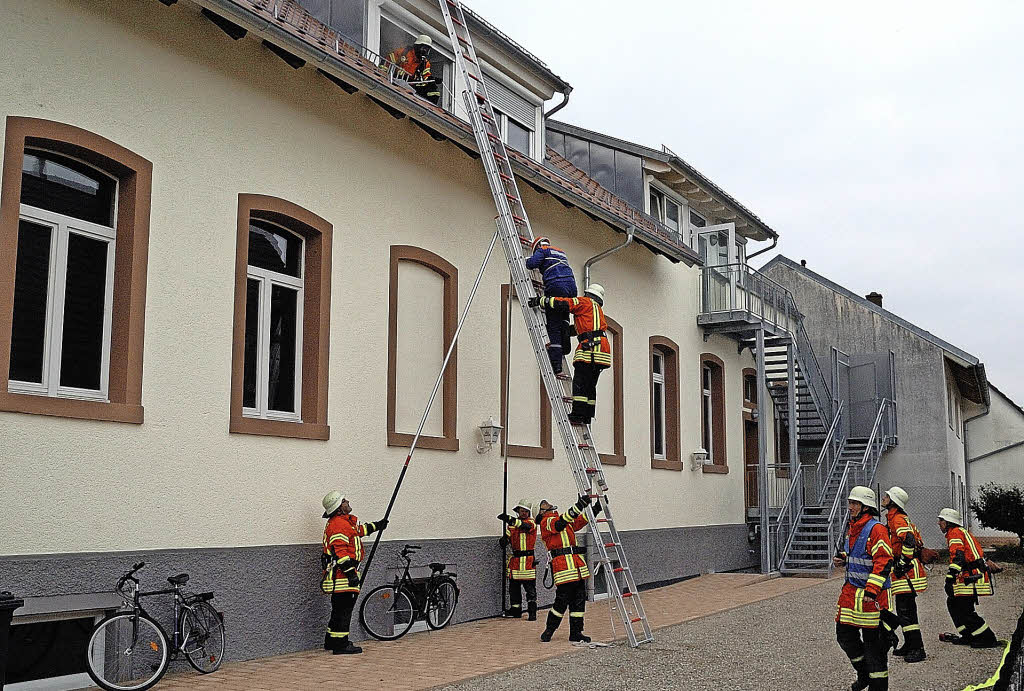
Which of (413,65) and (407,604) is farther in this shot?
(413,65)

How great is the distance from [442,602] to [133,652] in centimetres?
428

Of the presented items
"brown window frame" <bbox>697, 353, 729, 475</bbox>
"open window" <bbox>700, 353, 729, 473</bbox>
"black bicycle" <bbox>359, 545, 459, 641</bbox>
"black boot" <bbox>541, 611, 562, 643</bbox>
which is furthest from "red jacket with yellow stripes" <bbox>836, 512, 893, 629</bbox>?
"open window" <bbox>700, 353, 729, 473</bbox>

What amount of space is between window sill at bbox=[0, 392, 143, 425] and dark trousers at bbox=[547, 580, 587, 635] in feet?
15.3

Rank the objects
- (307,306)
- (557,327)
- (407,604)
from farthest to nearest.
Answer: (557,327), (407,604), (307,306)

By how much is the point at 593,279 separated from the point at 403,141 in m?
4.93

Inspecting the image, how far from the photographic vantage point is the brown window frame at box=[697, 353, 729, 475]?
66.0ft

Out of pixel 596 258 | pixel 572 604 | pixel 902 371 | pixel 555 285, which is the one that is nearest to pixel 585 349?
pixel 555 285

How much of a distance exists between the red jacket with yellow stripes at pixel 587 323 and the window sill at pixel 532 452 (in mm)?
2523

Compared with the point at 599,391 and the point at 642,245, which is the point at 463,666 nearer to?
the point at 599,391

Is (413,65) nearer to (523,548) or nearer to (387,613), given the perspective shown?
(523,548)

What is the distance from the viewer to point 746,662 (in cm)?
994

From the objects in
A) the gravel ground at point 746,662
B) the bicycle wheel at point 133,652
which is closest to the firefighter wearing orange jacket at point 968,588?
→ the gravel ground at point 746,662

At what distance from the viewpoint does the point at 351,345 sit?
11.0 meters

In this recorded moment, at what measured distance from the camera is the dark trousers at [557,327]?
11.8 metres
